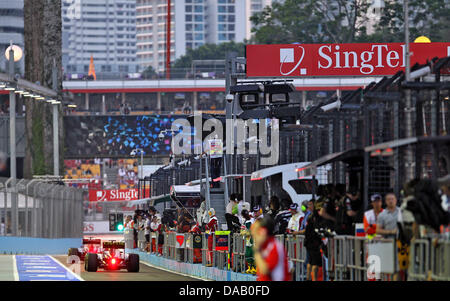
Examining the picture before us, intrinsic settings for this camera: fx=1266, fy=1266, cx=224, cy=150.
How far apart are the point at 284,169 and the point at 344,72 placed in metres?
11.4

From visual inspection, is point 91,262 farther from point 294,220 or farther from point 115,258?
point 294,220

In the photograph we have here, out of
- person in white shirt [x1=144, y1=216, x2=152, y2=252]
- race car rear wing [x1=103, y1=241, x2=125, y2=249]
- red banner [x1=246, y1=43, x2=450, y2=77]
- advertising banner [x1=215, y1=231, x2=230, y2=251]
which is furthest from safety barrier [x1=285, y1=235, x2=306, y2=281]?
person in white shirt [x1=144, y1=216, x2=152, y2=252]

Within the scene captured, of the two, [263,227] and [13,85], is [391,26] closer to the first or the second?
[13,85]

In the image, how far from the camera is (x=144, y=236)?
5253 centimetres

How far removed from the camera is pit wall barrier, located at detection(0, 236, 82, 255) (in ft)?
152

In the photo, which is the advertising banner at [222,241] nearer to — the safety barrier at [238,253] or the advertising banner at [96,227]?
the safety barrier at [238,253]

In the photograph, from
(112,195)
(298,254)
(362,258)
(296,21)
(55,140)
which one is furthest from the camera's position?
(296,21)

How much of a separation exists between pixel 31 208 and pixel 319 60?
12038mm

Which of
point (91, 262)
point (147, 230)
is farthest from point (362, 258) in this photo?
point (147, 230)

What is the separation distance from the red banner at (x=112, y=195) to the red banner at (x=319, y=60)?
6799 cm

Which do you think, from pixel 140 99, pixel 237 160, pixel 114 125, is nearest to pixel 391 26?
pixel 114 125

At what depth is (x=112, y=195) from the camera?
112 m

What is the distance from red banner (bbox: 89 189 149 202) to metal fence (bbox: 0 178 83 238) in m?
60.0

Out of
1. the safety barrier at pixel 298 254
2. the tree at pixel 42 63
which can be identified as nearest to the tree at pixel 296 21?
the tree at pixel 42 63
